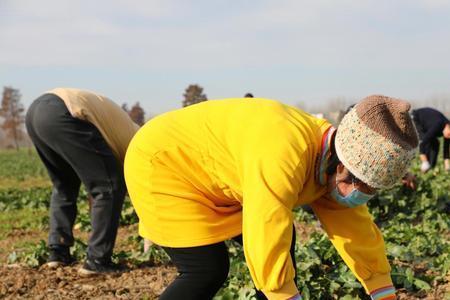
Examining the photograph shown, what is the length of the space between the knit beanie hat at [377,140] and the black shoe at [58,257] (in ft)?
Answer: 10.8

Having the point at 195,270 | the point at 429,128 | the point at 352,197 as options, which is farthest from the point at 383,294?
the point at 429,128

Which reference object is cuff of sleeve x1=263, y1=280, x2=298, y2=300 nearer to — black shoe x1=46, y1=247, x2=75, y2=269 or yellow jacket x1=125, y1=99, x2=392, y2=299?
yellow jacket x1=125, y1=99, x2=392, y2=299

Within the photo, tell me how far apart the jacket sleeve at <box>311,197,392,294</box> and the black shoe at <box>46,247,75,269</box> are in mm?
2788

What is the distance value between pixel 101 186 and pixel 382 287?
2.29 m

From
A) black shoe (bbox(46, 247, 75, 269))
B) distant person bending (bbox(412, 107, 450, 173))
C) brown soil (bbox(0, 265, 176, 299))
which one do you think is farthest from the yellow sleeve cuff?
distant person bending (bbox(412, 107, 450, 173))

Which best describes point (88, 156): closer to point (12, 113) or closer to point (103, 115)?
point (103, 115)

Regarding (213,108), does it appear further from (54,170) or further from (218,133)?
(54,170)

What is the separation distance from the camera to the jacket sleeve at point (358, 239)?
8.62ft

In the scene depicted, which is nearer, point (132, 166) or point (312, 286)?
point (132, 166)

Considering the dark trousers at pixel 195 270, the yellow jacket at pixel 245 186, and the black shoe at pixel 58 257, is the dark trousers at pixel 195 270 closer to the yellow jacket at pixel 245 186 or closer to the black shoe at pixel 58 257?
the yellow jacket at pixel 245 186

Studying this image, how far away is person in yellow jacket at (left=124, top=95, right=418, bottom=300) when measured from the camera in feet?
A: 6.71

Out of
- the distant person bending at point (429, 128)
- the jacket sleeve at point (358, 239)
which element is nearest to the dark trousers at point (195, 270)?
the jacket sleeve at point (358, 239)

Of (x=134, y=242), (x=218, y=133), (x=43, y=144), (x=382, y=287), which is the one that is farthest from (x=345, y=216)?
(x=134, y=242)

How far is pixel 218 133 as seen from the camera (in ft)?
7.75
